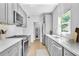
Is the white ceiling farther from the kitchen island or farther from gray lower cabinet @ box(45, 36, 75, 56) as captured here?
the kitchen island

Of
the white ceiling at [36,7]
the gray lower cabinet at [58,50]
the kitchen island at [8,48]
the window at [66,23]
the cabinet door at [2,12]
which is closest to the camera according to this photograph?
the kitchen island at [8,48]

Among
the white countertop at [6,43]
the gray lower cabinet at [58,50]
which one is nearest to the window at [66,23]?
the gray lower cabinet at [58,50]

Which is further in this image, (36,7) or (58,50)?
(36,7)

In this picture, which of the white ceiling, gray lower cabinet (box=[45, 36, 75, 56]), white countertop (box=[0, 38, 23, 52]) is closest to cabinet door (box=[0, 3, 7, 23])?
white countertop (box=[0, 38, 23, 52])

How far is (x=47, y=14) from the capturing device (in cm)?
504

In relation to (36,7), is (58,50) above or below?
below

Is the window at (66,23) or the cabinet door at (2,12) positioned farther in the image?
the window at (66,23)

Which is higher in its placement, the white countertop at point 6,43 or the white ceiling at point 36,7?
the white ceiling at point 36,7

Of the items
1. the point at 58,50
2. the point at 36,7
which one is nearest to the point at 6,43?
the point at 58,50

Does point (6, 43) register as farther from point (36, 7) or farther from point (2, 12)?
point (36, 7)

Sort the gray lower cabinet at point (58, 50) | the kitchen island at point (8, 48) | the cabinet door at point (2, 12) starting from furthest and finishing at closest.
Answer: the cabinet door at point (2, 12)
the gray lower cabinet at point (58, 50)
the kitchen island at point (8, 48)

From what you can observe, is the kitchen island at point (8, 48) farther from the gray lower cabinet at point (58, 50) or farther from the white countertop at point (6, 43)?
the gray lower cabinet at point (58, 50)

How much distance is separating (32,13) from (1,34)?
285 centimetres

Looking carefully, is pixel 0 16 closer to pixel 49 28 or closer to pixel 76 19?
pixel 76 19
